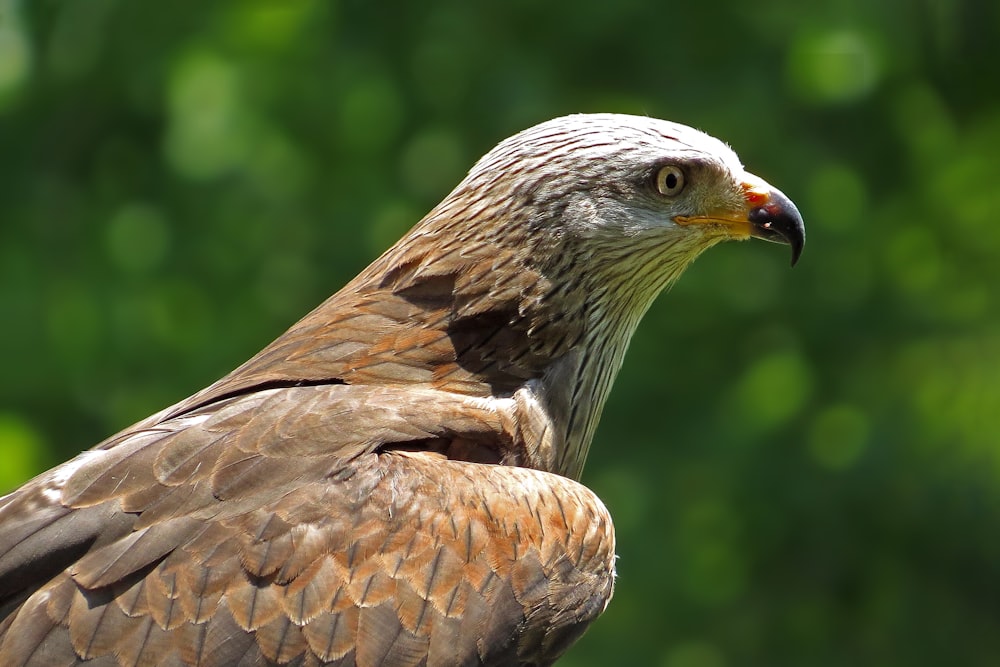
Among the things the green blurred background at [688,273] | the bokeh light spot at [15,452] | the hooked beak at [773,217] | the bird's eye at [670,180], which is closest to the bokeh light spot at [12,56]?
the green blurred background at [688,273]

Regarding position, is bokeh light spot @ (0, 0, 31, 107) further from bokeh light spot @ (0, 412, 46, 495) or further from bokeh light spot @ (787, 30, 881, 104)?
bokeh light spot @ (787, 30, 881, 104)

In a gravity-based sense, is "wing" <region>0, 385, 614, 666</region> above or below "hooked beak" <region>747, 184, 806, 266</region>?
below

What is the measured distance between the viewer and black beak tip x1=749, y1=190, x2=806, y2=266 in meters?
4.64

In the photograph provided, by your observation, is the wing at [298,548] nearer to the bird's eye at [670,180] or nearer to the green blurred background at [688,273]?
the bird's eye at [670,180]

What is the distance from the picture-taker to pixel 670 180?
4.57 metres

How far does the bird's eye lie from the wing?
980 mm

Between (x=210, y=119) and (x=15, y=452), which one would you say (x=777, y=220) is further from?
(x=15, y=452)

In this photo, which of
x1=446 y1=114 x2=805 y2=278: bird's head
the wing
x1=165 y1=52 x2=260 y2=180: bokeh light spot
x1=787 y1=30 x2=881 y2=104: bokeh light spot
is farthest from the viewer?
x1=787 y1=30 x2=881 y2=104: bokeh light spot

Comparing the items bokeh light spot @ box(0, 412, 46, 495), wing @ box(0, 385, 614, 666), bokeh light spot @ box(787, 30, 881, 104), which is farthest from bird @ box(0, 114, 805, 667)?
bokeh light spot @ box(787, 30, 881, 104)

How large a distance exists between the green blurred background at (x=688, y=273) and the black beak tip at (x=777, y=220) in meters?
3.98

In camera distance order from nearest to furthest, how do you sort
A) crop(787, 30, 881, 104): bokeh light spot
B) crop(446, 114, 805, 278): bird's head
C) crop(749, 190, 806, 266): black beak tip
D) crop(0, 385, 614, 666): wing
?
crop(0, 385, 614, 666): wing < crop(446, 114, 805, 278): bird's head < crop(749, 190, 806, 266): black beak tip < crop(787, 30, 881, 104): bokeh light spot

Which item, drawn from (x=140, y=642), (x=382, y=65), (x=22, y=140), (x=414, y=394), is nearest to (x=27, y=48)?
(x=22, y=140)

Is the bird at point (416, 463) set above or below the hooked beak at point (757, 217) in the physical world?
below

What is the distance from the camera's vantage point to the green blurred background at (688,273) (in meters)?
8.47
